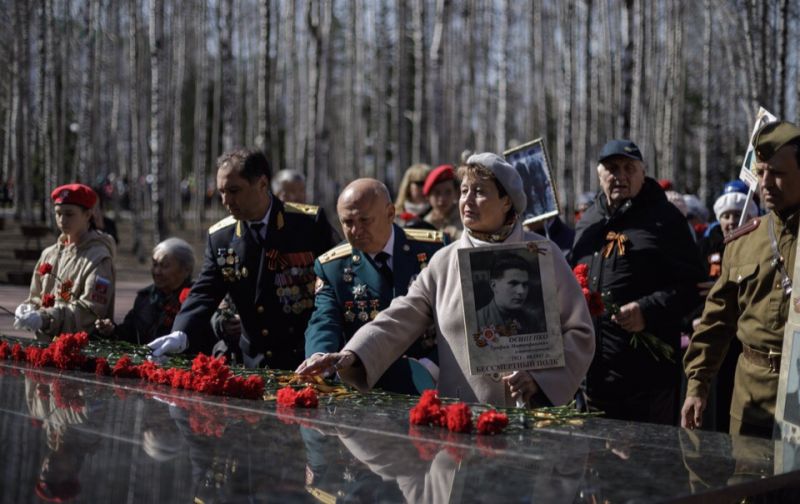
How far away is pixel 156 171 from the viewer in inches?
795

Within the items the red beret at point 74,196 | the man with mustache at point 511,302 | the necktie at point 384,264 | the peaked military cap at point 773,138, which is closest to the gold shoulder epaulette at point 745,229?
the peaked military cap at point 773,138

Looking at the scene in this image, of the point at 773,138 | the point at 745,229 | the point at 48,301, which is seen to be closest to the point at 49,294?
the point at 48,301

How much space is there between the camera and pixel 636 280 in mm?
5609

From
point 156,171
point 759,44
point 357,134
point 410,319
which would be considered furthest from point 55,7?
point 410,319

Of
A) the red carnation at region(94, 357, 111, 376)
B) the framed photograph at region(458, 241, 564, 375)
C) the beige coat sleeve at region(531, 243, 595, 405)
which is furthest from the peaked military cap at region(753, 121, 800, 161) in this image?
the red carnation at region(94, 357, 111, 376)

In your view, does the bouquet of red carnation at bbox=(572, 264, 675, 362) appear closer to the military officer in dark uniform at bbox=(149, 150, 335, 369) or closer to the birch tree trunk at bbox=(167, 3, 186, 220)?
the military officer in dark uniform at bbox=(149, 150, 335, 369)

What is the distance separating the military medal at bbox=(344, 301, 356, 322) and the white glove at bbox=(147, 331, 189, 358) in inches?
28.8

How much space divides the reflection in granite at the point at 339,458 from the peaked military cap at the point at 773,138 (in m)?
1.21

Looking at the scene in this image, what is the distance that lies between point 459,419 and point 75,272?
3734mm

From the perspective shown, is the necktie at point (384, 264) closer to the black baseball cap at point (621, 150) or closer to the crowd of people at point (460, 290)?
the crowd of people at point (460, 290)

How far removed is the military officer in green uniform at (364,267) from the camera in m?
4.72

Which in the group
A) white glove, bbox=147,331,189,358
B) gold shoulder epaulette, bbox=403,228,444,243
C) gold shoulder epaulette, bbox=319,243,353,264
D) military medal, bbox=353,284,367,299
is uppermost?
gold shoulder epaulette, bbox=403,228,444,243

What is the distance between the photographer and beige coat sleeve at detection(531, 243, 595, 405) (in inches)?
151

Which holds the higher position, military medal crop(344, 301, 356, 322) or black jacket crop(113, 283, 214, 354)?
military medal crop(344, 301, 356, 322)
